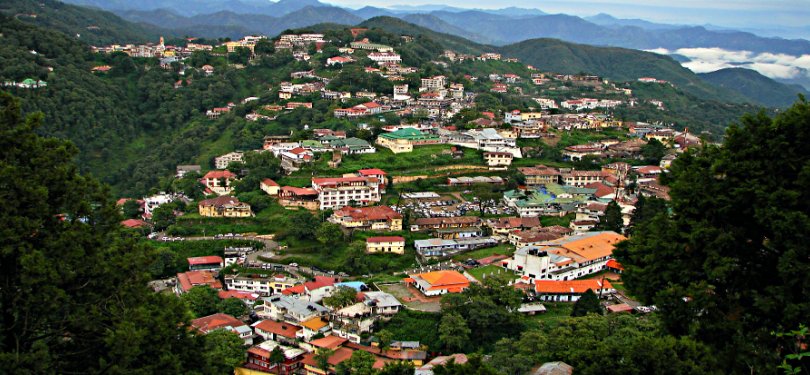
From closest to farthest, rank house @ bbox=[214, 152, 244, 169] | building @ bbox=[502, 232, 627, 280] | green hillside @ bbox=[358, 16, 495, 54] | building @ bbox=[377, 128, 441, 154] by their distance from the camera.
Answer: building @ bbox=[502, 232, 627, 280] → building @ bbox=[377, 128, 441, 154] → house @ bbox=[214, 152, 244, 169] → green hillside @ bbox=[358, 16, 495, 54]

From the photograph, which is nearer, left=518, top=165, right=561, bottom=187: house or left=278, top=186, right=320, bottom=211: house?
left=278, top=186, right=320, bottom=211: house

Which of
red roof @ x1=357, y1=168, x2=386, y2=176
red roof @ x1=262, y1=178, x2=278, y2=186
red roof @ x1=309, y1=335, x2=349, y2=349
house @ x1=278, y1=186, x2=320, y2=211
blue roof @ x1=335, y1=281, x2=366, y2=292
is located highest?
red roof @ x1=357, y1=168, x2=386, y2=176

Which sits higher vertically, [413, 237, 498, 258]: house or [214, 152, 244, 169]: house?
[214, 152, 244, 169]: house

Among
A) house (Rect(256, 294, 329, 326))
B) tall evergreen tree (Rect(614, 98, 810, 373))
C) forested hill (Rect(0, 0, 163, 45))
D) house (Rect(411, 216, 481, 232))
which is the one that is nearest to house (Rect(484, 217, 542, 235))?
house (Rect(411, 216, 481, 232))

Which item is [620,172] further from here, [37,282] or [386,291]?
[37,282]

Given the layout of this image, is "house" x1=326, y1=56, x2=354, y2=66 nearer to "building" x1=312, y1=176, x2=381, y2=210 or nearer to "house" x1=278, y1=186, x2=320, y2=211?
"building" x1=312, y1=176, x2=381, y2=210

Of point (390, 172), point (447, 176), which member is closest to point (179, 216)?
point (390, 172)

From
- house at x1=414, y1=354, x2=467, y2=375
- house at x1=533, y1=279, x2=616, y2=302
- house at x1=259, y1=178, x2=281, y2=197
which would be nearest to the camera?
house at x1=414, y1=354, x2=467, y2=375

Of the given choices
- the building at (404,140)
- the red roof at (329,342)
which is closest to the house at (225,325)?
the red roof at (329,342)
